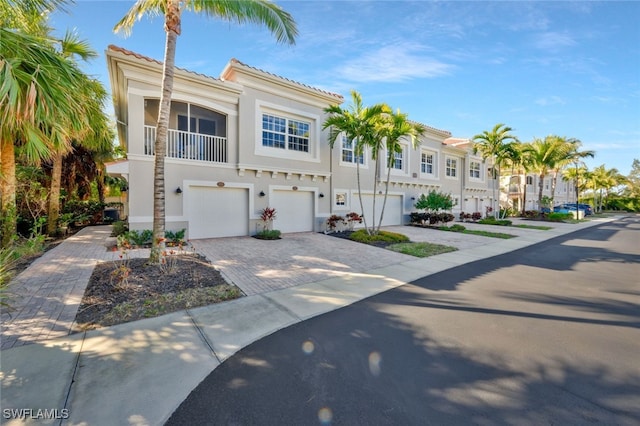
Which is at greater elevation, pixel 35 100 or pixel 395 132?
pixel 395 132

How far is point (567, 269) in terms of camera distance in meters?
7.97

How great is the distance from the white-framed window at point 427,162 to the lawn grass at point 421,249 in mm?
11562

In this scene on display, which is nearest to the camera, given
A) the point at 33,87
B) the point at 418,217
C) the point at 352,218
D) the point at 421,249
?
the point at 33,87

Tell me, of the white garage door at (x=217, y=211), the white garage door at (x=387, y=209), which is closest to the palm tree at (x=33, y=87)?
the white garage door at (x=217, y=211)

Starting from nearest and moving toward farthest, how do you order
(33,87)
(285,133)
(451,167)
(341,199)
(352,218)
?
(33,87) < (285,133) < (352,218) < (341,199) < (451,167)

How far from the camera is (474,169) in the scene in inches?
1050

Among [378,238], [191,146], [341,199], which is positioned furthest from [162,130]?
[341,199]

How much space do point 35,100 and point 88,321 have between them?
3.62 m

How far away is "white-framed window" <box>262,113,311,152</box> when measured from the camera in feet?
44.0

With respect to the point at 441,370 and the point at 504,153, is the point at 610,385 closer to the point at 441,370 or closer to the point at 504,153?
the point at 441,370

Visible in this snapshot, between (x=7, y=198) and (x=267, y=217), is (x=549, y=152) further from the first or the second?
(x=7, y=198)

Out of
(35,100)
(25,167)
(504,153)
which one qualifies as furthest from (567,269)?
(25,167)

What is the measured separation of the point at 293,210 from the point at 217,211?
3.86 m

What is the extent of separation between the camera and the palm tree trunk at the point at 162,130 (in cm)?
673
